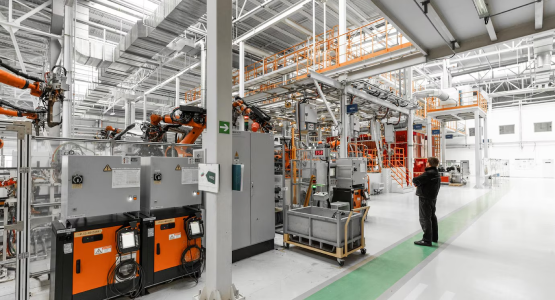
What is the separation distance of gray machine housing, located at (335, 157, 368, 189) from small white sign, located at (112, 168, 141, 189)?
5313mm

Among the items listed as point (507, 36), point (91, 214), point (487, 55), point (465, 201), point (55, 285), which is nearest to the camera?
point (55, 285)

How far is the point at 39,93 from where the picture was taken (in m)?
4.63

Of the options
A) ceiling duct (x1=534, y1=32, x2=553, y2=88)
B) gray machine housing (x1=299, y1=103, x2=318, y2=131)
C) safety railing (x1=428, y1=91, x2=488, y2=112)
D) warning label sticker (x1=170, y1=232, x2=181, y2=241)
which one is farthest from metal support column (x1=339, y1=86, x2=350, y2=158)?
safety railing (x1=428, y1=91, x2=488, y2=112)

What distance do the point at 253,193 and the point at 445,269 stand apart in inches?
130

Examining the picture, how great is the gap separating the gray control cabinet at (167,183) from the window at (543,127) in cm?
2931

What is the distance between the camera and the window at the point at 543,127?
21.8 m

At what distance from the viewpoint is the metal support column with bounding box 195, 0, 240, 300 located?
303 centimetres

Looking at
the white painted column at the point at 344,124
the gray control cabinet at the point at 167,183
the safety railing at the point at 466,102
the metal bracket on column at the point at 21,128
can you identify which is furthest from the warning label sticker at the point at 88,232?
the safety railing at the point at 466,102

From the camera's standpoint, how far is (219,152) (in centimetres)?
309

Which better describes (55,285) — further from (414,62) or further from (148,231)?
(414,62)

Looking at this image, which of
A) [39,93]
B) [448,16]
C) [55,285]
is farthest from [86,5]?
[448,16]

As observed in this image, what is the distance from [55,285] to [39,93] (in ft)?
11.4

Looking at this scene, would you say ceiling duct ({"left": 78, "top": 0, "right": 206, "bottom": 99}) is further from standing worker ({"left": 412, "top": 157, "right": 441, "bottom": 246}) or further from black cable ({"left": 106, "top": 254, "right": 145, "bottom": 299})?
standing worker ({"left": 412, "top": 157, "right": 441, "bottom": 246})

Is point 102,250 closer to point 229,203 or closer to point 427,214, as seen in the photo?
point 229,203
